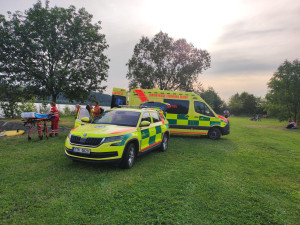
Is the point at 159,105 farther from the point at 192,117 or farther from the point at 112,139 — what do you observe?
the point at 112,139

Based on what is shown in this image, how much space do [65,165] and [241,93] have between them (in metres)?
88.4

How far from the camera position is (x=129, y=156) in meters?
4.83

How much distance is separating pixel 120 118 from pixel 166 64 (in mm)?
24123

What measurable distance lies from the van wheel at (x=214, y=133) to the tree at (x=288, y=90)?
18.8 m

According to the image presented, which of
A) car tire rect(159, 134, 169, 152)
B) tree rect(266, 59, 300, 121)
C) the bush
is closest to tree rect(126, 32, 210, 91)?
tree rect(266, 59, 300, 121)

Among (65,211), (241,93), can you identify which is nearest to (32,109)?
(65,211)

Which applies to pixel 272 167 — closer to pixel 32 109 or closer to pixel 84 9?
pixel 84 9

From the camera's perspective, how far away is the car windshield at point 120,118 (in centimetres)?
535

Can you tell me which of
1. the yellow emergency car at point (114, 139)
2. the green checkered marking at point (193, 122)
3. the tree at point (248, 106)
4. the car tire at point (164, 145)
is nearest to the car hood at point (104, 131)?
the yellow emergency car at point (114, 139)

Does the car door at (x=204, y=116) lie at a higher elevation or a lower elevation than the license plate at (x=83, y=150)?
higher

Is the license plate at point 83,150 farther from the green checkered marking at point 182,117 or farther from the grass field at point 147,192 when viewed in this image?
the green checkered marking at point 182,117

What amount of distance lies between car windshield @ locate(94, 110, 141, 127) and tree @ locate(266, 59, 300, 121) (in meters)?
25.1

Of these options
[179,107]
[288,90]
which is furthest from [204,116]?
[288,90]

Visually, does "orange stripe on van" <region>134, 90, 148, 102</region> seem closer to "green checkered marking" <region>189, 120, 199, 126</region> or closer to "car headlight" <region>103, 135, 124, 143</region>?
"green checkered marking" <region>189, 120, 199, 126</region>
